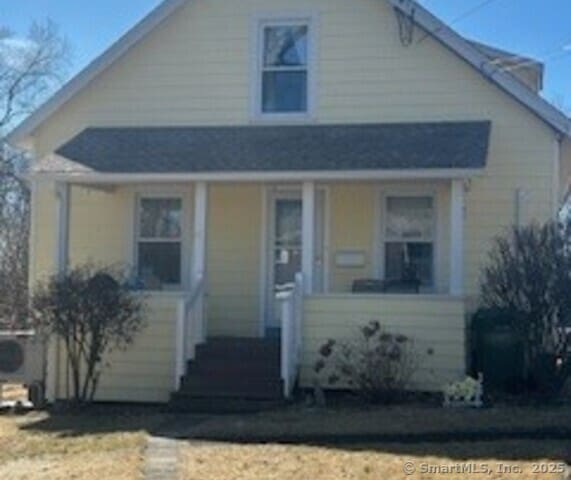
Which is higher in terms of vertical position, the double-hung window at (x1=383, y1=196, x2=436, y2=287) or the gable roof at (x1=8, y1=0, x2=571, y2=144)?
the gable roof at (x1=8, y1=0, x2=571, y2=144)

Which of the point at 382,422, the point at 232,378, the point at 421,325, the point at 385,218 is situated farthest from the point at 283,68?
the point at 382,422

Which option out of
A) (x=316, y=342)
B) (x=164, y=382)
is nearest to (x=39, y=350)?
(x=164, y=382)

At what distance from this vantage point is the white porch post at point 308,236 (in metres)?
14.3

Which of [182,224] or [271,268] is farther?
[182,224]

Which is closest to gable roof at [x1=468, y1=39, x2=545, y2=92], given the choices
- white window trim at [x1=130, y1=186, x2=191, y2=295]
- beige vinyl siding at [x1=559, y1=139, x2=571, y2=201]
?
beige vinyl siding at [x1=559, y1=139, x2=571, y2=201]

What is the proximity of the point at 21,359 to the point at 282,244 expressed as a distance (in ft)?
14.7

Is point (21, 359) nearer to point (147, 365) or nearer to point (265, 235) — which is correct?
point (147, 365)

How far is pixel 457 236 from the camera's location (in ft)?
45.5

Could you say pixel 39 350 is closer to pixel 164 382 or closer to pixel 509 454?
pixel 164 382

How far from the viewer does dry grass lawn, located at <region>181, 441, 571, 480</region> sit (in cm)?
907

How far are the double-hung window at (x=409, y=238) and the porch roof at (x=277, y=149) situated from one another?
3.82 ft

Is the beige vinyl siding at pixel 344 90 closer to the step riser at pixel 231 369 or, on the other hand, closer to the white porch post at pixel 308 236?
the white porch post at pixel 308 236

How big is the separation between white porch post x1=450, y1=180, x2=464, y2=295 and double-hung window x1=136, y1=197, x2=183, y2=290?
187 inches

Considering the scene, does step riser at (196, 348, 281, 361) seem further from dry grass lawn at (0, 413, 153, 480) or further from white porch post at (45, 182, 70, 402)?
white porch post at (45, 182, 70, 402)
